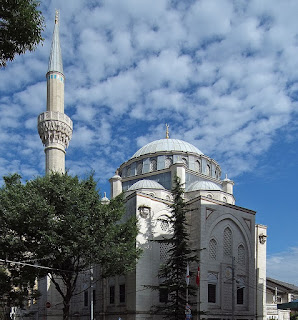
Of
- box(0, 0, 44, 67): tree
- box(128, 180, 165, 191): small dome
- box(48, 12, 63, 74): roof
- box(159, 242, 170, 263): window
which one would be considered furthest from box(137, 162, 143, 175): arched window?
box(0, 0, 44, 67): tree

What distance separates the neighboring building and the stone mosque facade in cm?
263

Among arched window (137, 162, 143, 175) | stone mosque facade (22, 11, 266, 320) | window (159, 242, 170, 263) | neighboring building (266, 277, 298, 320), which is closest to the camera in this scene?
stone mosque facade (22, 11, 266, 320)

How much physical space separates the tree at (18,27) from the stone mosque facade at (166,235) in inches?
647

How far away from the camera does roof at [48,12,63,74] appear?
35.3 m

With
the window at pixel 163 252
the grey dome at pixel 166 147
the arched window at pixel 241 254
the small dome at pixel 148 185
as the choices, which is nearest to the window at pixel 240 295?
the arched window at pixel 241 254

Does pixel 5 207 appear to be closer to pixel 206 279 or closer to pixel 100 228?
pixel 100 228

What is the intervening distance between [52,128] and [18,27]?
2520 centimetres

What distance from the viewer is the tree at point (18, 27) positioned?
28.1 feet

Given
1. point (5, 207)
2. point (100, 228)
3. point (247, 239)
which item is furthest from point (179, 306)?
point (5, 207)

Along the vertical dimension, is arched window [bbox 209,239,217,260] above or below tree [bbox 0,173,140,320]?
below

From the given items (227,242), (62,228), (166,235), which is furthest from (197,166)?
(62,228)

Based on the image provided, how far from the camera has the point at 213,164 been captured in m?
38.2

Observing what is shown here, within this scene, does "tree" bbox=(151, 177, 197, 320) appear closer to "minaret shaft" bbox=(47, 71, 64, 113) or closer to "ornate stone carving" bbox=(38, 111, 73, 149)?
"ornate stone carving" bbox=(38, 111, 73, 149)

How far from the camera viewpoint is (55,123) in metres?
33.7
